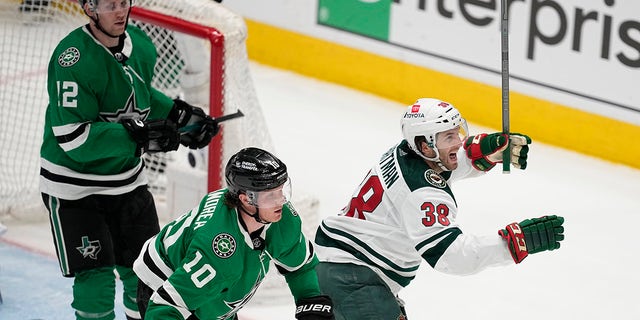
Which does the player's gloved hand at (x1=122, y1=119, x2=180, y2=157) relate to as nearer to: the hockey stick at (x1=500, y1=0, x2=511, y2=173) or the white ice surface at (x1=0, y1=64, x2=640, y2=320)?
the hockey stick at (x1=500, y1=0, x2=511, y2=173)

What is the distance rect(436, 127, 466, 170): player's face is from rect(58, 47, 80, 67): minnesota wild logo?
111 centimetres

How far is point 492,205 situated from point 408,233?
2.70 m

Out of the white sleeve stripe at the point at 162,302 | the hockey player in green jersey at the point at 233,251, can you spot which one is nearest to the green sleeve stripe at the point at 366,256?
the hockey player in green jersey at the point at 233,251

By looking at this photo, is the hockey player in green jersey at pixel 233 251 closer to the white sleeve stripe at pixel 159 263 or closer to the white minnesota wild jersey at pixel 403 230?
the white sleeve stripe at pixel 159 263

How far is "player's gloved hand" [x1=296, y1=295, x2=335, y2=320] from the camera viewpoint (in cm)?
363

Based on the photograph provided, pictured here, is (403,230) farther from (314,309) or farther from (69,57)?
(69,57)

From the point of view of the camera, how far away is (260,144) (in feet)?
18.6

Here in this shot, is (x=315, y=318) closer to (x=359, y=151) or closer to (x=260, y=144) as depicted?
(x=260, y=144)

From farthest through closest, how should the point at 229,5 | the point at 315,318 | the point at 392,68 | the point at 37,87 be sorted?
the point at 229,5 → the point at 392,68 → the point at 37,87 → the point at 315,318

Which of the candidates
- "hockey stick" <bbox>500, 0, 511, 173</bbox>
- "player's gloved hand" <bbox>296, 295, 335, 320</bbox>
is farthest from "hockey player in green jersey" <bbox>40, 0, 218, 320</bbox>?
"hockey stick" <bbox>500, 0, 511, 173</bbox>

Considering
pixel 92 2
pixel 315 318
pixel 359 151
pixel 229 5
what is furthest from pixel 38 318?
pixel 229 5

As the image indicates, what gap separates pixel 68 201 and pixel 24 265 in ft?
4.62

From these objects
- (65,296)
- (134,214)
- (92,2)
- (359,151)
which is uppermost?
(92,2)

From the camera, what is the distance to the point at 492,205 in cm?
657
